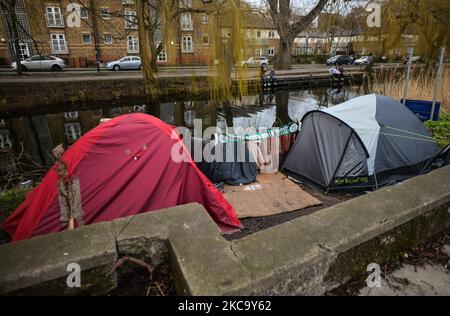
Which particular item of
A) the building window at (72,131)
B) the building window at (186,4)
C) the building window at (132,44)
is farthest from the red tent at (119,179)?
the building window at (132,44)

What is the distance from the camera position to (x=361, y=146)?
452cm

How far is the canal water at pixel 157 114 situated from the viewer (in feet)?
29.0

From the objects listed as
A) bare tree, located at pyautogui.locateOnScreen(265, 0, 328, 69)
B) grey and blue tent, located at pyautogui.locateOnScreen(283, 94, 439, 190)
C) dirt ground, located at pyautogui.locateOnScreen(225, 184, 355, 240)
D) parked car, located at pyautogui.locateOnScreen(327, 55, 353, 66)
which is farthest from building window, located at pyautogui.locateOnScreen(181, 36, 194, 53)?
dirt ground, located at pyautogui.locateOnScreen(225, 184, 355, 240)

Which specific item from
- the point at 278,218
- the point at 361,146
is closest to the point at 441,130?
the point at 361,146

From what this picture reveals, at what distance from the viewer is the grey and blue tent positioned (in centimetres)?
461

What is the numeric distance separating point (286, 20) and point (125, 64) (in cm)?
1496

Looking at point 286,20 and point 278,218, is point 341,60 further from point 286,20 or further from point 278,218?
point 278,218

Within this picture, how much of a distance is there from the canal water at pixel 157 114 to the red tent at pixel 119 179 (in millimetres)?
4445

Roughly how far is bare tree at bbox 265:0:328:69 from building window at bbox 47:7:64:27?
1925cm

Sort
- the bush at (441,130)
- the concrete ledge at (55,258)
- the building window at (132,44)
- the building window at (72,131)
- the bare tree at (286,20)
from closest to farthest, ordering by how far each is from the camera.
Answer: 1. the concrete ledge at (55,258)
2. the bush at (441,130)
3. the building window at (72,131)
4. the bare tree at (286,20)
5. the building window at (132,44)

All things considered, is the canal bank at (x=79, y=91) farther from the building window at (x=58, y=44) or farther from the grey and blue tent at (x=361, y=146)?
the building window at (x=58, y=44)

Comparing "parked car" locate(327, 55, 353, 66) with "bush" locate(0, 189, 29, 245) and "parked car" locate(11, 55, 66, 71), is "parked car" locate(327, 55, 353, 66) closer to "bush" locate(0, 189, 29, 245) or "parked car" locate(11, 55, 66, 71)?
"parked car" locate(11, 55, 66, 71)

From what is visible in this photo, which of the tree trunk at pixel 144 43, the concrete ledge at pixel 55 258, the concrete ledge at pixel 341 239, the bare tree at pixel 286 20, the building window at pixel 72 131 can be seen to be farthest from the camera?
the bare tree at pixel 286 20
